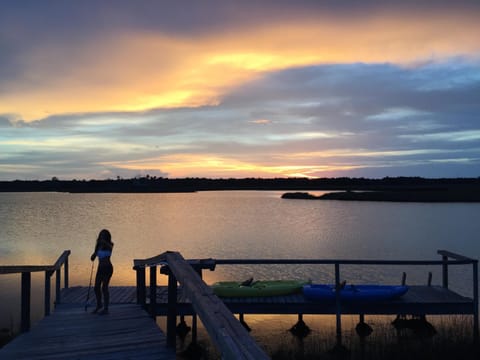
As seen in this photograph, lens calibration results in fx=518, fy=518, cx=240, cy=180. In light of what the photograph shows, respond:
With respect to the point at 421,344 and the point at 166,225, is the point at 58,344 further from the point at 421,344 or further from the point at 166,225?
the point at 166,225

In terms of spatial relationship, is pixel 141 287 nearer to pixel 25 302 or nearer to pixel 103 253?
pixel 103 253

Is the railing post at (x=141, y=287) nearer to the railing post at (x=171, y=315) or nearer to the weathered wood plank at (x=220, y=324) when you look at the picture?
the railing post at (x=171, y=315)

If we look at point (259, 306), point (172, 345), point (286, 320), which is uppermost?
point (172, 345)

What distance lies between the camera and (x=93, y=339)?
7.18 meters

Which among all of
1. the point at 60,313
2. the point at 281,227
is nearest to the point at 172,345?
the point at 60,313

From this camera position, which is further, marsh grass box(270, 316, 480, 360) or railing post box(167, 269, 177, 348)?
marsh grass box(270, 316, 480, 360)

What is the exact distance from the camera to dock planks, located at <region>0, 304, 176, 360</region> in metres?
6.45

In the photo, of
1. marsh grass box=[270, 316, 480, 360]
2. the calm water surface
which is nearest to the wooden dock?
marsh grass box=[270, 316, 480, 360]

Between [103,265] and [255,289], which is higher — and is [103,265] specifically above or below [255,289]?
above

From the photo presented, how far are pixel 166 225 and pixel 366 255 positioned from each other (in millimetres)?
28668

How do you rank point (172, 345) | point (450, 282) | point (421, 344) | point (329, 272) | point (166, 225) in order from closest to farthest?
1. point (172, 345)
2. point (421, 344)
3. point (450, 282)
4. point (329, 272)
5. point (166, 225)

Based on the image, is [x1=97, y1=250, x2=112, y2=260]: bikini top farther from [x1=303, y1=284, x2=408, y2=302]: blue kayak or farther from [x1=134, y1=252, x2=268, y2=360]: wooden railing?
[x1=303, y1=284, x2=408, y2=302]: blue kayak

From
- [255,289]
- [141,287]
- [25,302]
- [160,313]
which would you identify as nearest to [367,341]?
[255,289]

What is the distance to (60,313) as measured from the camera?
9.44m
